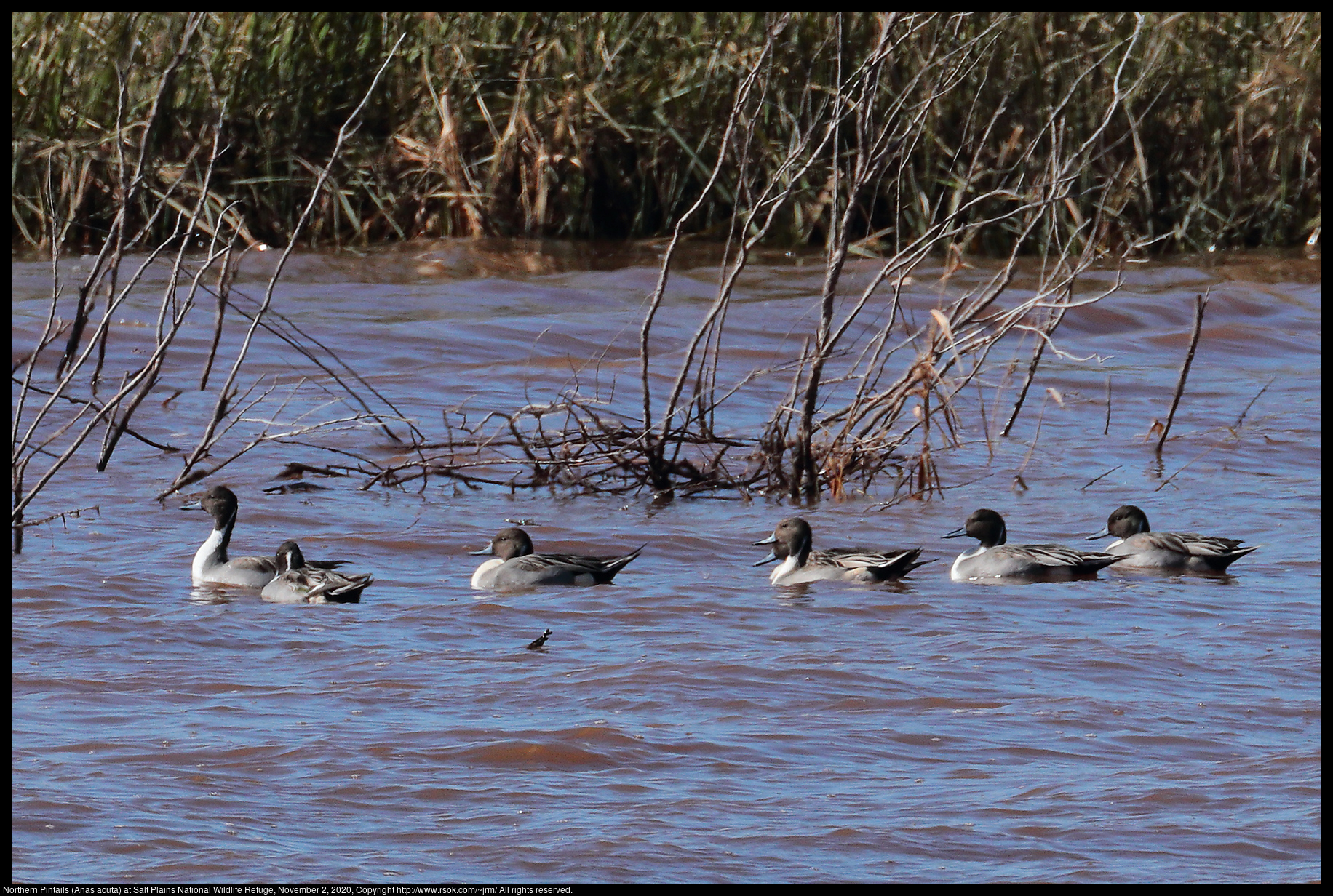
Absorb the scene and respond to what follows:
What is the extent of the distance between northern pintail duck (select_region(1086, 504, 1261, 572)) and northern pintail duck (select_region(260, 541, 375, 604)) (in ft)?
8.99

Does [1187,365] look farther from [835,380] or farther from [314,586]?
[314,586]

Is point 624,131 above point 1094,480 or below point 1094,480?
above

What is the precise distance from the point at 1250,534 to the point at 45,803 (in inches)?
197

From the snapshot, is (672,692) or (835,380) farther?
(835,380)

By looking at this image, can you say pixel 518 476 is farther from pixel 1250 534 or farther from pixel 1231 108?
pixel 1231 108

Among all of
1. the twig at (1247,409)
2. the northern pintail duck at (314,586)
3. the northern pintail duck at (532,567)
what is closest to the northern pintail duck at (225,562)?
the northern pintail duck at (314,586)

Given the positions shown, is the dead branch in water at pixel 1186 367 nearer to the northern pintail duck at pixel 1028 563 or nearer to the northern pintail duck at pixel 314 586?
the northern pintail duck at pixel 1028 563

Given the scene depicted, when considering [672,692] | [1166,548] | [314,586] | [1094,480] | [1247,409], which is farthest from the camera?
[1247,409]

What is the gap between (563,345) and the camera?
38.6 ft

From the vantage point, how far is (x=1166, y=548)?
6996 mm

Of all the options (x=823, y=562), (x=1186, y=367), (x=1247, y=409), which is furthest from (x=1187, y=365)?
(x=823, y=562)

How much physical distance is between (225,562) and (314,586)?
496mm

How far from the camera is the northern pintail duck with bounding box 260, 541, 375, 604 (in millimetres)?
6199
